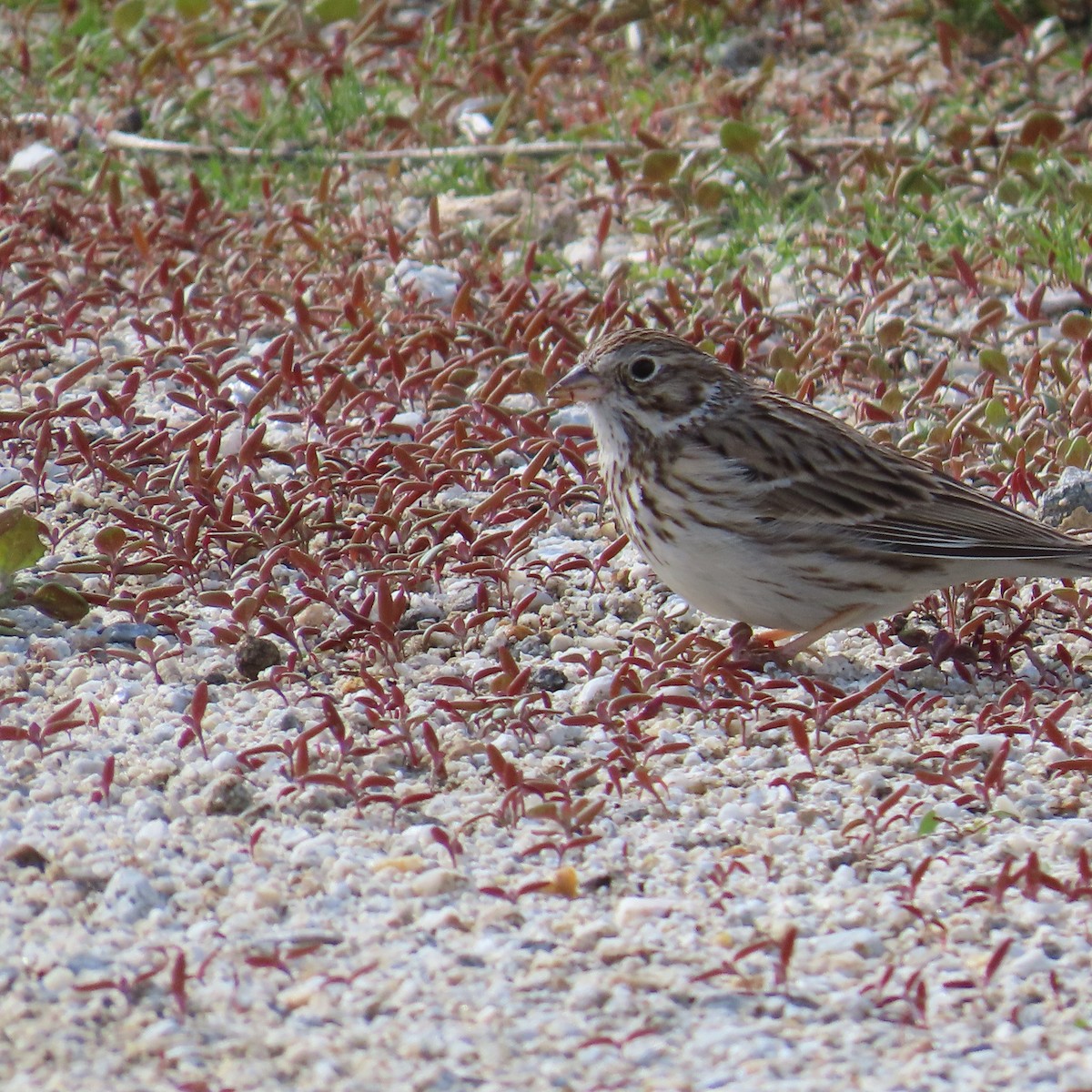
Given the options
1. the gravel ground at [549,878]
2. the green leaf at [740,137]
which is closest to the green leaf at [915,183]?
the green leaf at [740,137]

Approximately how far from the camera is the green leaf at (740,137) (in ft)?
27.3

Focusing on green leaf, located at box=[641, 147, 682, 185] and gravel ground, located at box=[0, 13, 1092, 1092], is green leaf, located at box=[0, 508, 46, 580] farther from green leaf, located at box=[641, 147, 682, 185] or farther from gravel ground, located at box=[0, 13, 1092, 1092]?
green leaf, located at box=[641, 147, 682, 185]

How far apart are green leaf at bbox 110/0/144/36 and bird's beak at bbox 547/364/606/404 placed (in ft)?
15.0

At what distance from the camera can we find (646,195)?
8.38 meters

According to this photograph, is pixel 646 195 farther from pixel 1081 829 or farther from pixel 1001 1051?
pixel 1001 1051

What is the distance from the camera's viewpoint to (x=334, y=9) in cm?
956

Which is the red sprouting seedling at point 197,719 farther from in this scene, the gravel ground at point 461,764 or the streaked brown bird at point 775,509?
the streaked brown bird at point 775,509

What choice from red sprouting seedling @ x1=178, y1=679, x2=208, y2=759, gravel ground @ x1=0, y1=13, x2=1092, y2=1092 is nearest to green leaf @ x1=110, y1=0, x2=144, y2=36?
gravel ground @ x1=0, y1=13, x2=1092, y2=1092

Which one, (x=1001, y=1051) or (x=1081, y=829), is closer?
(x=1001, y=1051)

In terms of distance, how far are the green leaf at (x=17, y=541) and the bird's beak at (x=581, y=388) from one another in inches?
63.2

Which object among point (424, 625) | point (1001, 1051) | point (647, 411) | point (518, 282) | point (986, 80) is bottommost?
point (1001, 1051)

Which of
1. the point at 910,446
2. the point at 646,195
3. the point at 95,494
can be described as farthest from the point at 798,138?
the point at 95,494

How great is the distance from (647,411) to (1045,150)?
3388mm

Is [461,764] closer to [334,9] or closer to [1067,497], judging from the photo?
[1067,497]
